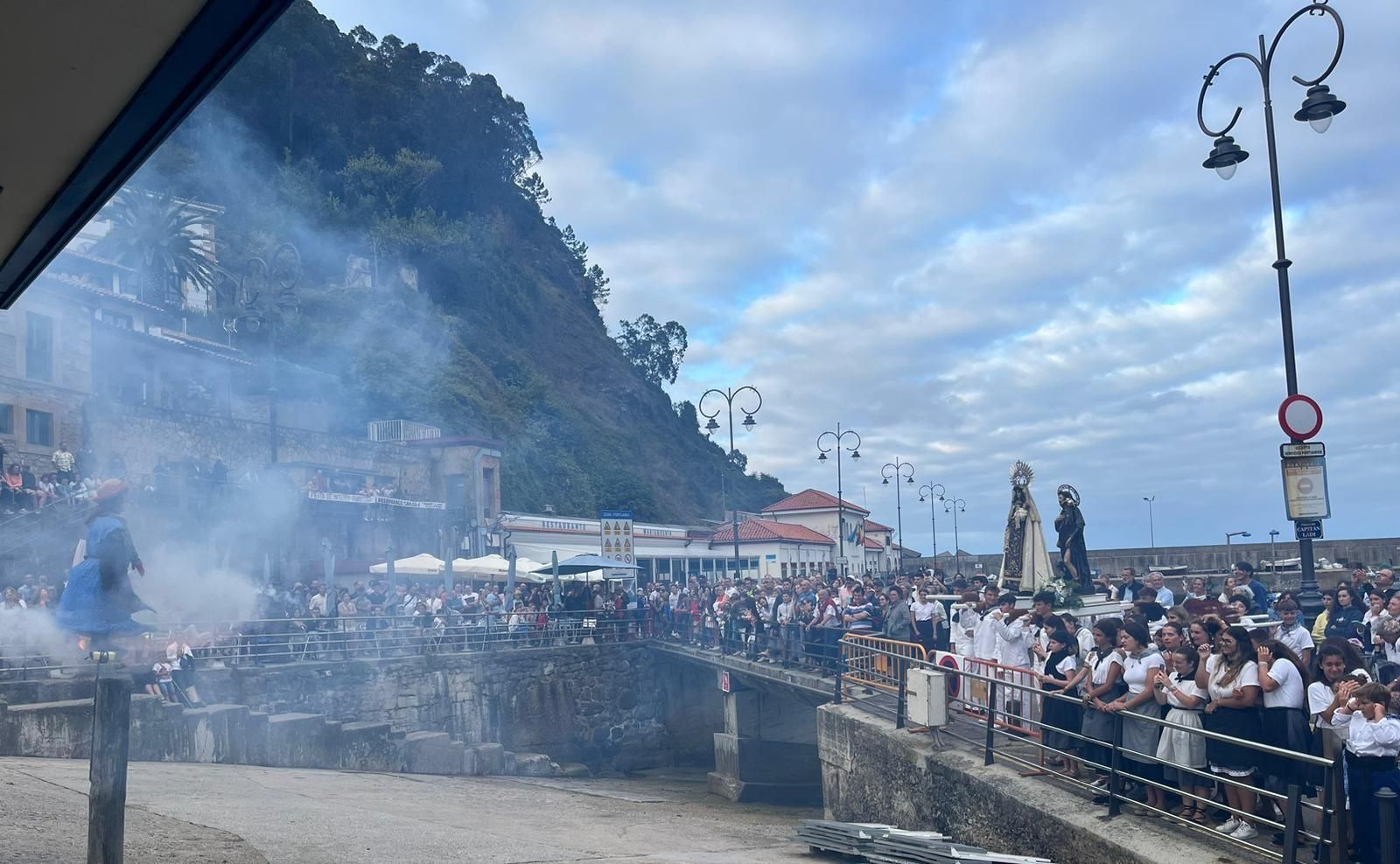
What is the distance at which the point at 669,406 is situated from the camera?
103 metres

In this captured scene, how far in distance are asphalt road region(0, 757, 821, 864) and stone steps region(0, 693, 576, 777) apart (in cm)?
55

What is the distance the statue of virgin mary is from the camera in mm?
16266

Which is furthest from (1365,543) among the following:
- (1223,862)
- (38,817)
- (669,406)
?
(669,406)

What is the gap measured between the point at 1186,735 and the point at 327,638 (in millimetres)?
18938

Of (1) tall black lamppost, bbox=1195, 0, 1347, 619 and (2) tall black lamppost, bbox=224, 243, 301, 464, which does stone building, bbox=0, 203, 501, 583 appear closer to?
(2) tall black lamppost, bbox=224, 243, 301, 464

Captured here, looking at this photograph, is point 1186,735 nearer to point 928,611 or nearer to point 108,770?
point 108,770

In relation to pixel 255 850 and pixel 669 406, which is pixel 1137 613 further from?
Answer: pixel 669 406

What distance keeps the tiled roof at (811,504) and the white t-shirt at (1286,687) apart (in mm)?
59354

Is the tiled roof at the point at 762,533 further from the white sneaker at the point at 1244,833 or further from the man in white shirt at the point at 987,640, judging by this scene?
the white sneaker at the point at 1244,833

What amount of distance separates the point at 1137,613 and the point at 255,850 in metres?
7.59

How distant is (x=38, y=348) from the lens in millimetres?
30391

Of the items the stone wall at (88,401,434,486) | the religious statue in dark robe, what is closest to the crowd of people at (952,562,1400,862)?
the religious statue in dark robe

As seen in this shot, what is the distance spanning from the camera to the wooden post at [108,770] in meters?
5.70

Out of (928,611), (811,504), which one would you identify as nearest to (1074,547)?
(928,611)
